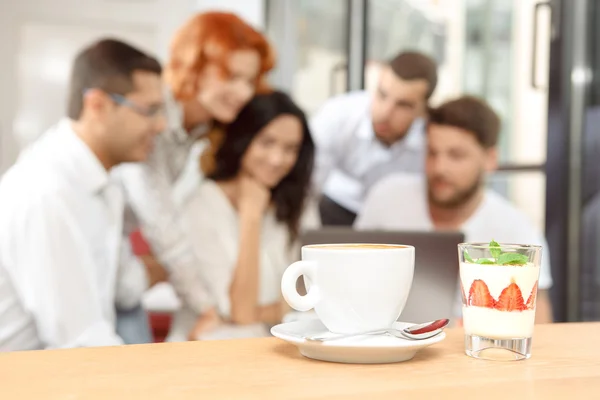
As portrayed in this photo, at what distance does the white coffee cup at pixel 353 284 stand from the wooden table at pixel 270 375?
47mm

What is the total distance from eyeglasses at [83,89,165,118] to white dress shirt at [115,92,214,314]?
33 mm

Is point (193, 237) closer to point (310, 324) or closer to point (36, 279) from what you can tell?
point (36, 279)

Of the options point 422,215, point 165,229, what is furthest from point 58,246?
point 422,215

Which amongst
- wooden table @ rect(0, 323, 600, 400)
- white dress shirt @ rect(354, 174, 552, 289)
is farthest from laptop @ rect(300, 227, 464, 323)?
white dress shirt @ rect(354, 174, 552, 289)

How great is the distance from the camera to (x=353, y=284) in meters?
0.62

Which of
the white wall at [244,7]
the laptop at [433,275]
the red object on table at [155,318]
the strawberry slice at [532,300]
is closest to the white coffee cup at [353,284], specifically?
the strawberry slice at [532,300]

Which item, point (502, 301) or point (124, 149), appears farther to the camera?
point (124, 149)

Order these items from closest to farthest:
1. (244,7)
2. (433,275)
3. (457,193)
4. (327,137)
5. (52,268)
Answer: (433,275) → (52,268) → (244,7) → (327,137) → (457,193)

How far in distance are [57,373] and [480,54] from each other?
2416 millimetres

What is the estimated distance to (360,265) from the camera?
24.1 inches

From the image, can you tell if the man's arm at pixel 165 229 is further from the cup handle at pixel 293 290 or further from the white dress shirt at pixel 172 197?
the cup handle at pixel 293 290

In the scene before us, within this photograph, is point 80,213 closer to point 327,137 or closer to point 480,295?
point 327,137

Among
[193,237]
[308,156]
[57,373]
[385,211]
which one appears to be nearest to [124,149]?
[193,237]

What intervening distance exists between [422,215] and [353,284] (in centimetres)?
200
